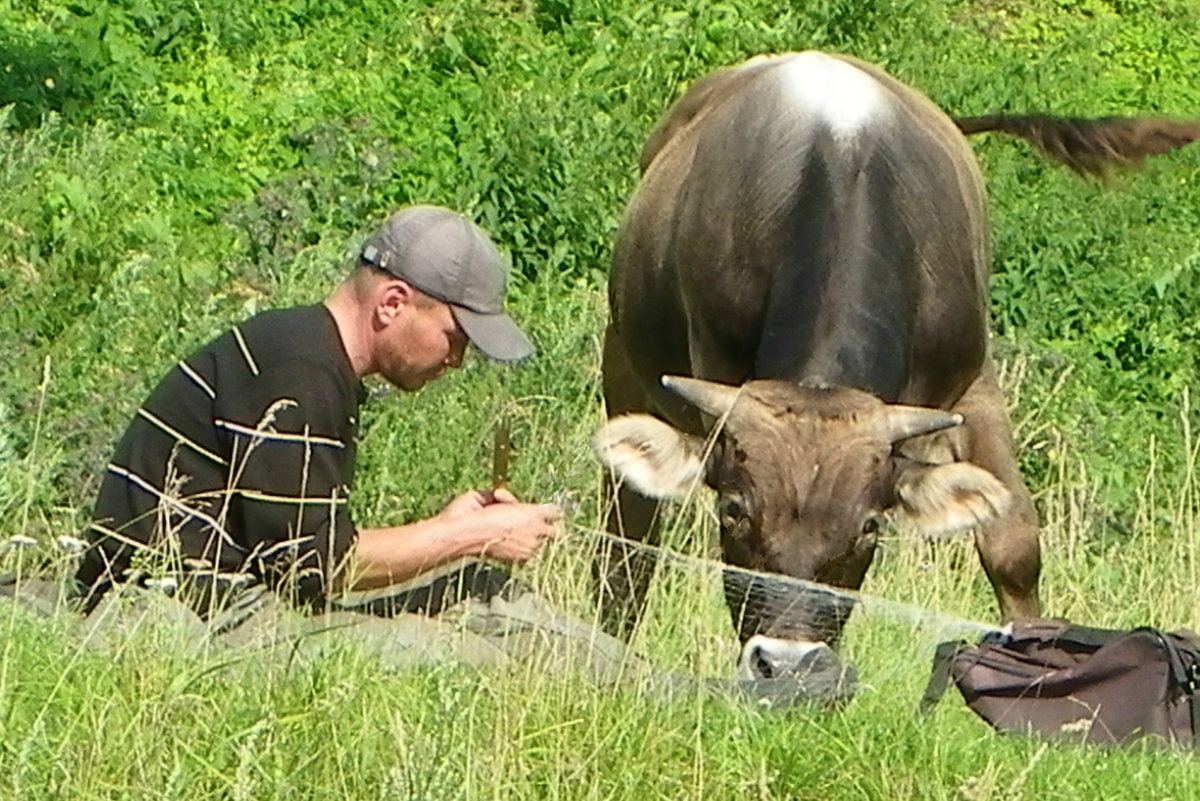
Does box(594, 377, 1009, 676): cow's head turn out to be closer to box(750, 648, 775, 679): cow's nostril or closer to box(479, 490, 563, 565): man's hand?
box(750, 648, 775, 679): cow's nostril

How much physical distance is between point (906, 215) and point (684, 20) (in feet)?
21.3

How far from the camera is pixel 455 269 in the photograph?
286 inches

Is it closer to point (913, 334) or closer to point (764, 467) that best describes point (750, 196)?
point (913, 334)

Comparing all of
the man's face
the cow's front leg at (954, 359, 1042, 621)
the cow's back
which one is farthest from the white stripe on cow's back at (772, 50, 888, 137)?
the man's face

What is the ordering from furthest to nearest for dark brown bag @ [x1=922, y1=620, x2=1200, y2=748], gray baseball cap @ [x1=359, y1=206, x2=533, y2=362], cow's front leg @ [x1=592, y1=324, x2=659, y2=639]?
cow's front leg @ [x1=592, y1=324, x2=659, y2=639] → gray baseball cap @ [x1=359, y1=206, x2=533, y2=362] → dark brown bag @ [x1=922, y1=620, x2=1200, y2=748]

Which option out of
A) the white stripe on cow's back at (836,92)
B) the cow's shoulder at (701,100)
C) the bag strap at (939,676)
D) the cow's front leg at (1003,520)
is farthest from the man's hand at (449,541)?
the cow's shoulder at (701,100)

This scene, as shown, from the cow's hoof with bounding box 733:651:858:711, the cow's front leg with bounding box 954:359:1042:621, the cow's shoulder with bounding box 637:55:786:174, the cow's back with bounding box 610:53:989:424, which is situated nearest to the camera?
the cow's hoof with bounding box 733:651:858:711

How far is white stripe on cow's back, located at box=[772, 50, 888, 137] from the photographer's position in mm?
9141

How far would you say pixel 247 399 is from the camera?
709cm

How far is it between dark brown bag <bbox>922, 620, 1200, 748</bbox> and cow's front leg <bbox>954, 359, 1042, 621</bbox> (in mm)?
1963

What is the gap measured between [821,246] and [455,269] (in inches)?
73.5

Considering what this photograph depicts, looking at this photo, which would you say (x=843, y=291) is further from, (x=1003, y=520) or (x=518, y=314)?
(x=518, y=314)

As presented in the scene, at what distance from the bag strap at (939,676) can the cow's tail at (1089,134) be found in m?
3.91

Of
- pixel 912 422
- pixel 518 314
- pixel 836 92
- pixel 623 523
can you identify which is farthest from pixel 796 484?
pixel 518 314
